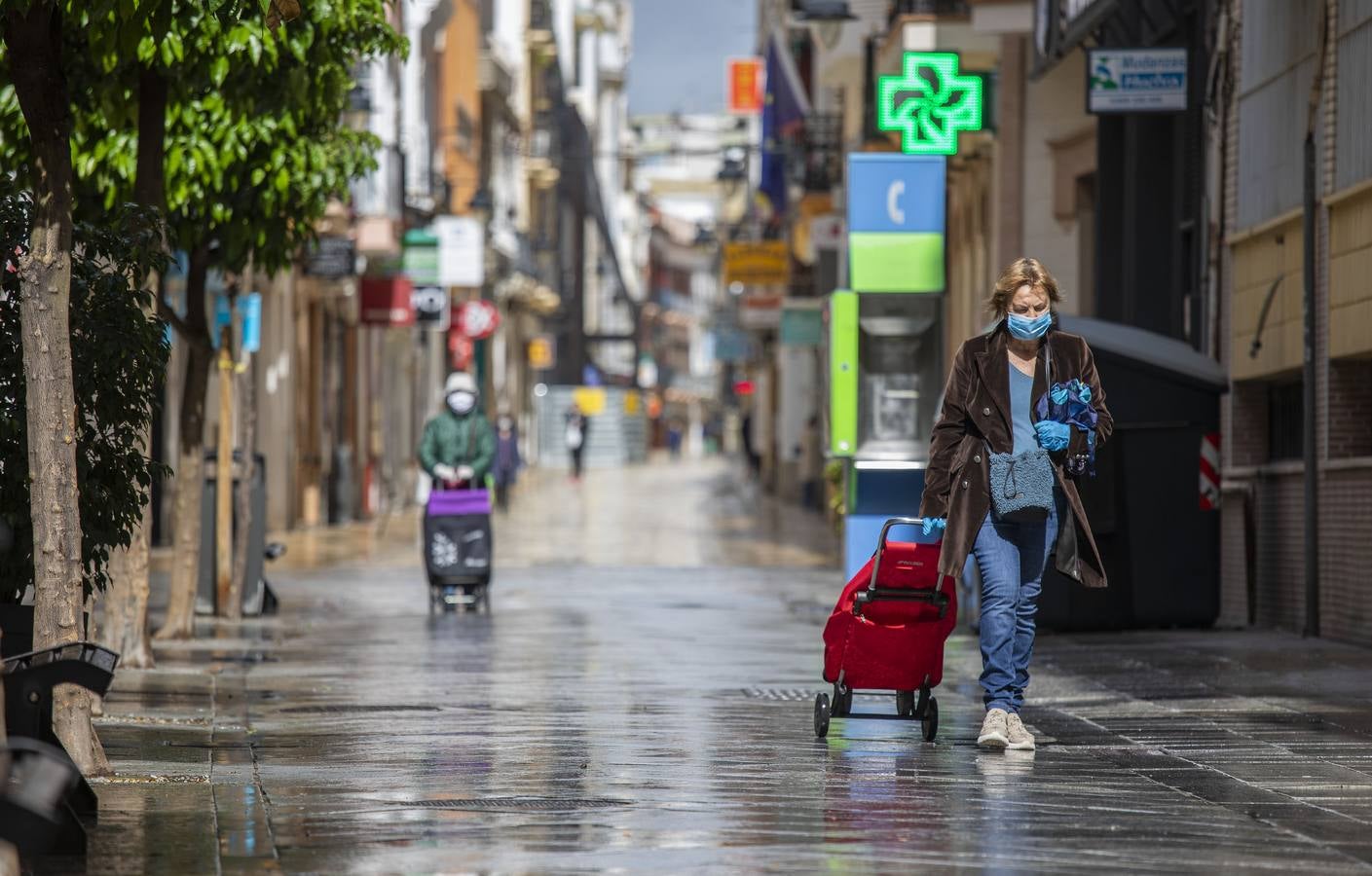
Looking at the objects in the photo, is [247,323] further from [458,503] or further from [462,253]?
[462,253]

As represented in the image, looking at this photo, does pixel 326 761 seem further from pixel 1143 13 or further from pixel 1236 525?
pixel 1143 13

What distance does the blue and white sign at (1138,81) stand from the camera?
19.5 m

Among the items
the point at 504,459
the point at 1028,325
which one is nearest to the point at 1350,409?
the point at 1028,325

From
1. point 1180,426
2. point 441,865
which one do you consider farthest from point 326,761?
point 1180,426

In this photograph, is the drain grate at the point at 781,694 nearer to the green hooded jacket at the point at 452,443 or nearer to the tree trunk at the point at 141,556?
the tree trunk at the point at 141,556

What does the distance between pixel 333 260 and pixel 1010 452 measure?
88.2 ft

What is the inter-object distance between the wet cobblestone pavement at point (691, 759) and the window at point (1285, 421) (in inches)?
64.3

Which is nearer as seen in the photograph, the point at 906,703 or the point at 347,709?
the point at 906,703

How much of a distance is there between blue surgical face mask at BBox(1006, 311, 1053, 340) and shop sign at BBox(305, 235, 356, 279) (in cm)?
2604

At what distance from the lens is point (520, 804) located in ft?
26.6

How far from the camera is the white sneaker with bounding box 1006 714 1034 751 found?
31.6 ft

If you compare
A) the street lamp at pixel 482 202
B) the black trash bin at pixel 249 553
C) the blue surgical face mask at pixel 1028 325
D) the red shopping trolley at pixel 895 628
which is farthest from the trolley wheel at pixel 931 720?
the street lamp at pixel 482 202

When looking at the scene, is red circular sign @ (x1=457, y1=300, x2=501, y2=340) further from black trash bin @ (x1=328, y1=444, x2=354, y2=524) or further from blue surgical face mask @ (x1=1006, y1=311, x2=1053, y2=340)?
blue surgical face mask @ (x1=1006, y1=311, x2=1053, y2=340)

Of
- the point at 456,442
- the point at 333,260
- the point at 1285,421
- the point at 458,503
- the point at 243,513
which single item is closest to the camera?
the point at 1285,421
